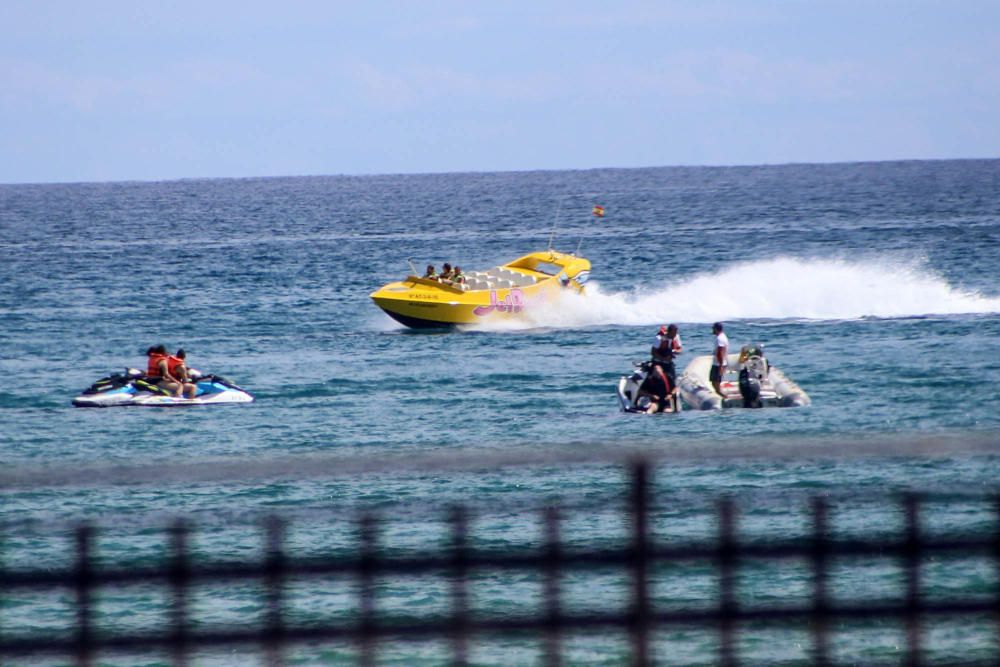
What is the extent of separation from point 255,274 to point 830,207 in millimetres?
81761

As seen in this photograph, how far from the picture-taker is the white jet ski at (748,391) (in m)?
24.5

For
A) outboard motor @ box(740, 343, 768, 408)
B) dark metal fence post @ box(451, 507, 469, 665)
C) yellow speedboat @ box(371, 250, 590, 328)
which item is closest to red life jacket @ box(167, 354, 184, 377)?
outboard motor @ box(740, 343, 768, 408)

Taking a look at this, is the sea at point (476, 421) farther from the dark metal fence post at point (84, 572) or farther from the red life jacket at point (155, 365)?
the red life jacket at point (155, 365)

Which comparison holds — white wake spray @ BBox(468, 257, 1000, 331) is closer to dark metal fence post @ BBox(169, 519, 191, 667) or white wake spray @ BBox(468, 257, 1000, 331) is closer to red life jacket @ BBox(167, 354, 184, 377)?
red life jacket @ BBox(167, 354, 184, 377)

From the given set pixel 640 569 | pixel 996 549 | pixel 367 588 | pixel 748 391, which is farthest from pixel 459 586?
pixel 748 391

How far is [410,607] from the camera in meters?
5.86

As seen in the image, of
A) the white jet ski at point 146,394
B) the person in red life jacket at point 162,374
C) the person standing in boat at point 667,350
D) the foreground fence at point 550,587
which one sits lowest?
the white jet ski at point 146,394

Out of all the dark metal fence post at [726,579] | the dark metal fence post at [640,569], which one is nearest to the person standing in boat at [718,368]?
the dark metal fence post at [726,579]

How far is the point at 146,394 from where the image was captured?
2770 cm

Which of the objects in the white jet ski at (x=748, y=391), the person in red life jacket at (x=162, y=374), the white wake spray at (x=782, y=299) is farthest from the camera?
the white wake spray at (x=782, y=299)

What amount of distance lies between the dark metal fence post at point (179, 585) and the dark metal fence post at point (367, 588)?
584mm

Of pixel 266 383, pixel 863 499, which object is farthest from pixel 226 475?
pixel 266 383

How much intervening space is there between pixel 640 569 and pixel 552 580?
309 mm

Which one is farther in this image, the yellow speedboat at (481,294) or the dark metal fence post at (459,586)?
the yellow speedboat at (481,294)
